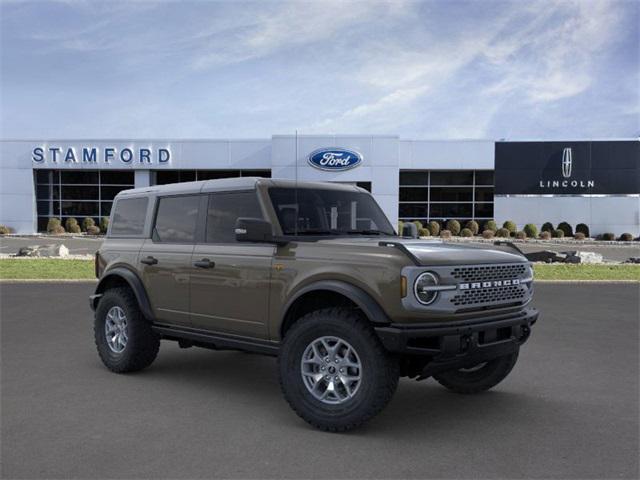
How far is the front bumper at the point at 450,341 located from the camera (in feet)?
14.8

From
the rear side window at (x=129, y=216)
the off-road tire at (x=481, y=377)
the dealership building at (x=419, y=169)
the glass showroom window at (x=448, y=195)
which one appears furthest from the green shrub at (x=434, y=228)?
the off-road tire at (x=481, y=377)

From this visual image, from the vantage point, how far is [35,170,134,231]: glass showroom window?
42.8m

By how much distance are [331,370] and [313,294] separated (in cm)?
67

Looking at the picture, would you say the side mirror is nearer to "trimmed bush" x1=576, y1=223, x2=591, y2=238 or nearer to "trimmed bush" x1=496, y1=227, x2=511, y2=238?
"trimmed bush" x1=496, y1=227, x2=511, y2=238

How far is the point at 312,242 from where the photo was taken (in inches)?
207

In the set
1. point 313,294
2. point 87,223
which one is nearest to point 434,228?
point 87,223

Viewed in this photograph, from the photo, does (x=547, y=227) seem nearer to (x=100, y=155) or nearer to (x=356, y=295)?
(x=100, y=155)

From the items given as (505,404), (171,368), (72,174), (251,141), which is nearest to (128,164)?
(72,174)

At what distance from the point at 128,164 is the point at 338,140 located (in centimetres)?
1421

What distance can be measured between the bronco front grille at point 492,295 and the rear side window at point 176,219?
113 inches

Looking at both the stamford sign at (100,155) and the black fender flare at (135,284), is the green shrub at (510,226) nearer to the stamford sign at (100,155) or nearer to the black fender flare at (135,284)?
the stamford sign at (100,155)

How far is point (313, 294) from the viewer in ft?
17.0

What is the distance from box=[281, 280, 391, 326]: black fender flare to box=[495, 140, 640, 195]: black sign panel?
3713 centimetres

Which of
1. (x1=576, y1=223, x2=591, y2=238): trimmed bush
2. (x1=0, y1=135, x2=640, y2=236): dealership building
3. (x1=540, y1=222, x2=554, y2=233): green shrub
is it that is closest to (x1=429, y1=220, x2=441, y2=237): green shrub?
(x1=0, y1=135, x2=640, y2=236): dealership building
